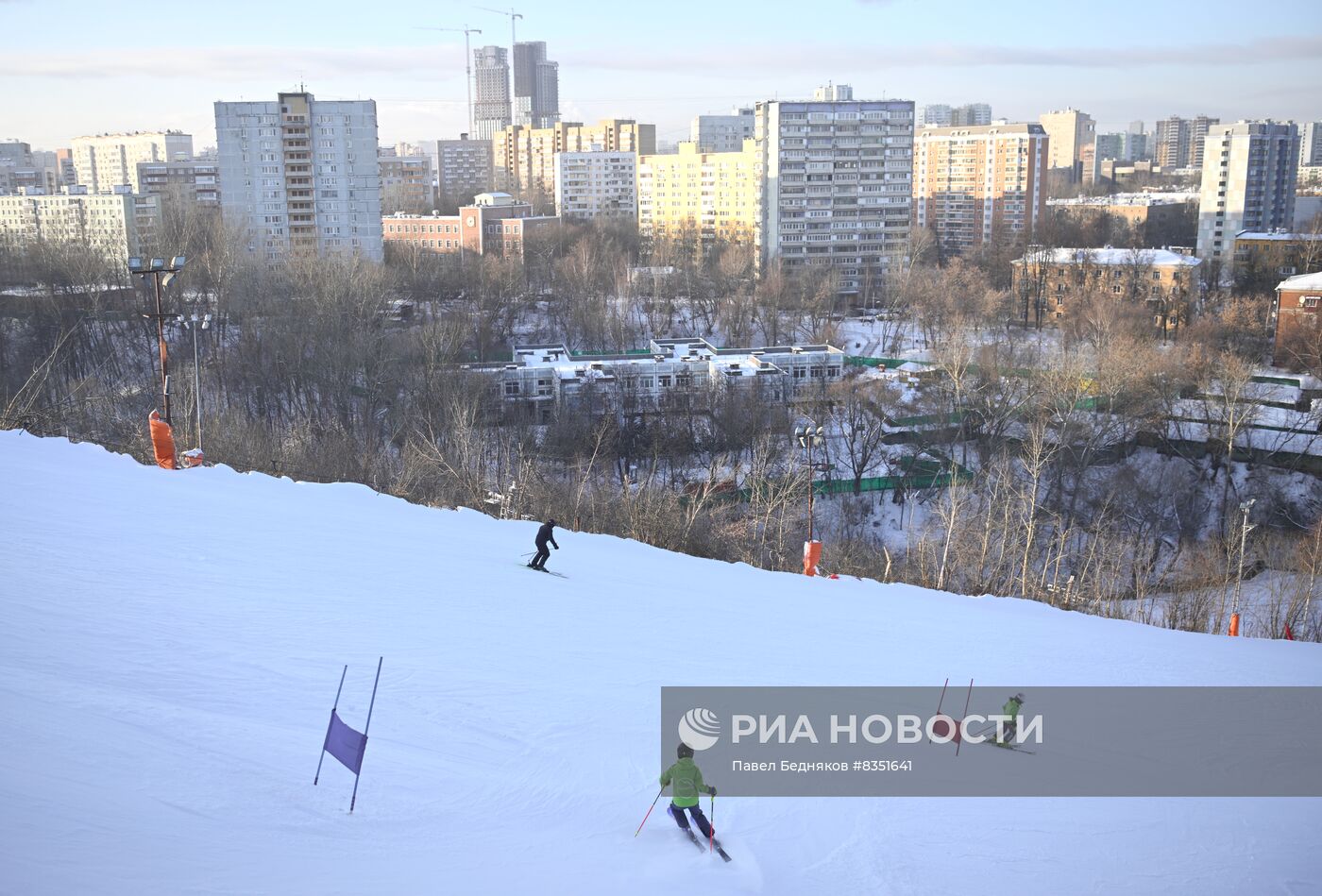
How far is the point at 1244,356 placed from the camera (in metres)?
31.2

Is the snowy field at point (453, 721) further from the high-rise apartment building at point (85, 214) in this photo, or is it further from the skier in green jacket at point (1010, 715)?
the high-rise apartment building at point (85, 214)

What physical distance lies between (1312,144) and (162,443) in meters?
133

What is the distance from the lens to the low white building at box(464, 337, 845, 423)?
2809 centimetres

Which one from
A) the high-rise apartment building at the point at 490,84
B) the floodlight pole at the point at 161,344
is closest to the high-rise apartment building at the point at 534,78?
the high-rise apartment building at the point at 490,84

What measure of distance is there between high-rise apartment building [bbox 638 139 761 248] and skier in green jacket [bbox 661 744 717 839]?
2027 inches

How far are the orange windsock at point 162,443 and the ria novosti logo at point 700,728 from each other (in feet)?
27.2

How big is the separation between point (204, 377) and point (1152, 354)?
24.4 meters

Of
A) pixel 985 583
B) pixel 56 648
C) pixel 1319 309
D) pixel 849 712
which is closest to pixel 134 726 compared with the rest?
pixel 56 648

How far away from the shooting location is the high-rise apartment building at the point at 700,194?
59.4 metres

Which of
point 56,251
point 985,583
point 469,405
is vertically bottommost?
point 985,583

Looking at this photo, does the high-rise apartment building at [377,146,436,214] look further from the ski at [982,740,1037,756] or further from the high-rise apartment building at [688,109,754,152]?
the ski at [982,740,1037,756]

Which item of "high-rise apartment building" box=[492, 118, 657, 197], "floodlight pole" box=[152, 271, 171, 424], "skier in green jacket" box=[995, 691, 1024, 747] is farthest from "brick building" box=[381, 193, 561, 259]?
"skier in green jacket" box=[995, 691, 1024, 747]

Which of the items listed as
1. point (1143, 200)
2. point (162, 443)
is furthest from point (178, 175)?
point (162, 443)

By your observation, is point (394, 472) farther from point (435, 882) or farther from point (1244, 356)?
point (1244, 356)
